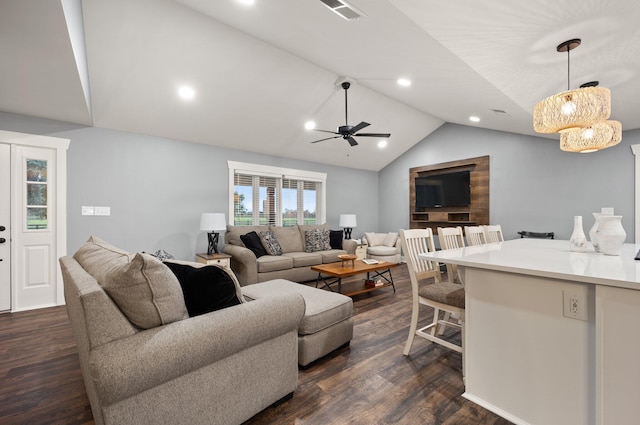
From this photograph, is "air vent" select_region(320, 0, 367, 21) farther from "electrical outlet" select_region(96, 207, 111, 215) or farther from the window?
"electrical outlet" select_region(96, 207, 111, 215)

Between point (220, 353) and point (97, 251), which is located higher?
point (97, 251)

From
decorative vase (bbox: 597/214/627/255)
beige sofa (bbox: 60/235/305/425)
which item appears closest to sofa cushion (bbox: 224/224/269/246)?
beige sofa (bbox: 60/235/305/425)

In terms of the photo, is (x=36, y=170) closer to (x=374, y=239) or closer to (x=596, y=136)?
(x=374, y=239)

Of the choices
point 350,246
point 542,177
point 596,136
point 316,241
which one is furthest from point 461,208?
point 596,136

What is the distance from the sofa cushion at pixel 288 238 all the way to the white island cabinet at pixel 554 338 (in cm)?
368

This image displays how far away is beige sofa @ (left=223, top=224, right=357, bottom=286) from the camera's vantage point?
416 centimetres

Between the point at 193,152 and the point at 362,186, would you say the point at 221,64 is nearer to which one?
the point at 193,152

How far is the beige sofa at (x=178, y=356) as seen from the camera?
1.10m

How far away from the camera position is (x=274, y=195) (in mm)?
5746

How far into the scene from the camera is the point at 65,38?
6.65ft

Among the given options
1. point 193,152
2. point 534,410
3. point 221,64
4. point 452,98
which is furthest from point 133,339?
point 452,98

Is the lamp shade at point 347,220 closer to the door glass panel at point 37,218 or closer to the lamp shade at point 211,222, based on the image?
the lamp shade at point 211,222

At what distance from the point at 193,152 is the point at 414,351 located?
430 centimetres

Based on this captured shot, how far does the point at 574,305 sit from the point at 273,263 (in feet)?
11.7
